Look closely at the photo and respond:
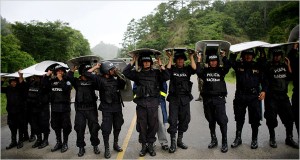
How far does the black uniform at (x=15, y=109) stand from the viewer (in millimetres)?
6949

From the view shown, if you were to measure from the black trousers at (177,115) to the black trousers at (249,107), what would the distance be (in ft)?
3.89

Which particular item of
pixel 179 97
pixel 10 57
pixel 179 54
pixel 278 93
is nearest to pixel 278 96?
pixel 278 93

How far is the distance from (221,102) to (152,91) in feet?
5.13

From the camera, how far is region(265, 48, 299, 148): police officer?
6.08 m

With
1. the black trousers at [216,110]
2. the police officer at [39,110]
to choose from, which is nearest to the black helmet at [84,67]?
the police officer at [39,110]

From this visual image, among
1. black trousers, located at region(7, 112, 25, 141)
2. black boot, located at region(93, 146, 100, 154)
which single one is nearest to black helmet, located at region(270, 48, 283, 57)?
black boot, located at region(93, 146, 100, 154)

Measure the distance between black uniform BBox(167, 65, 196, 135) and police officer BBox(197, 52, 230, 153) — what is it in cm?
34

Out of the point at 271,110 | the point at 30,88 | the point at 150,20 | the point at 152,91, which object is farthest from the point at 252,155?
the point at 150,20

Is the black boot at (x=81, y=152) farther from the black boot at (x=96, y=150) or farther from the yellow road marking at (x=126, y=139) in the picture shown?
the yellow road marking at (x=126, y=139)

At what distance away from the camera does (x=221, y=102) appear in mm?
6078

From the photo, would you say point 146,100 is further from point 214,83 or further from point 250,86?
point 250,86

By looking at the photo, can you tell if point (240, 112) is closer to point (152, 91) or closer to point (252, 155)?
point (252, 155)

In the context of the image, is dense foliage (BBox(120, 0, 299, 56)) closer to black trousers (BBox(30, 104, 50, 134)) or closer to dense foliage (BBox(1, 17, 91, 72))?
dense foliage (BBox(1, 17, 91, 72))

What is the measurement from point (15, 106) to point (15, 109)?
75 mm
